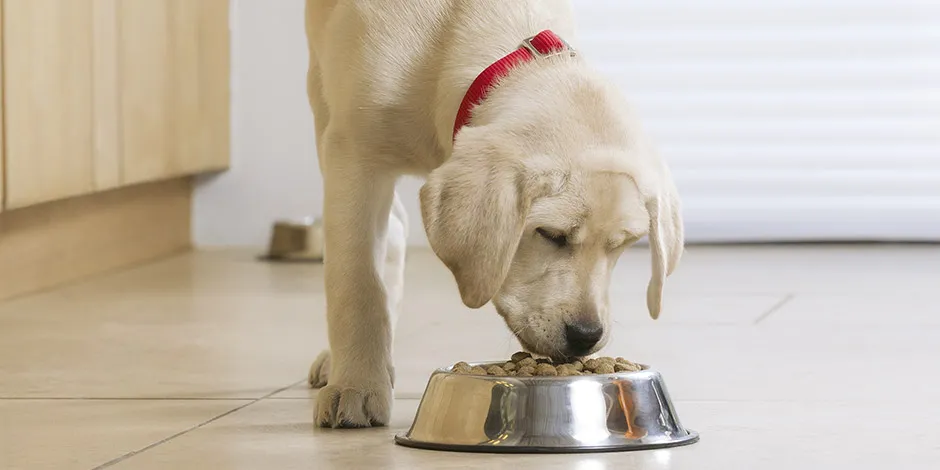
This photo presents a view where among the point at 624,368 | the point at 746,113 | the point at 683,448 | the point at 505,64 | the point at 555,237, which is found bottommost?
the point at 683,448

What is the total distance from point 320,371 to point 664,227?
0.77 m

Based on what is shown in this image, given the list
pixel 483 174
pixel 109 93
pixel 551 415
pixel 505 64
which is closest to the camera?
pixel 551 415

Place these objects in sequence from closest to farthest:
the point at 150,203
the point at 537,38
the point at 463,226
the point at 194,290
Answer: the point at 463,226 < the point at 537,38 < the point at 194,290 < the point at 150,203

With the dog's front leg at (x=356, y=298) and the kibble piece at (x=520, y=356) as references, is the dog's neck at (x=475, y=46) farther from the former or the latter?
the kibble piece at (x=520, y=356)

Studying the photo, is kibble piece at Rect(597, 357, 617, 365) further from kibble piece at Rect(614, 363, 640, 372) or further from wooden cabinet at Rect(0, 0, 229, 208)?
wooden cabinet at Rect(0, 0, 229, 208)

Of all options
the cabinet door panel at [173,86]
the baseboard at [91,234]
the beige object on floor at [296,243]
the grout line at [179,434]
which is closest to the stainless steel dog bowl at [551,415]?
the grout line at [179,434]

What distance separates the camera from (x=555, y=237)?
223cm

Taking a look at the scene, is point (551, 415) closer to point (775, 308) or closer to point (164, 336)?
point (164, 336)

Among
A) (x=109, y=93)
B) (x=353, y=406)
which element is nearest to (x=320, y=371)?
(x=353, y=406)

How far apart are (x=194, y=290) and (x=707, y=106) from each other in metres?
2.68

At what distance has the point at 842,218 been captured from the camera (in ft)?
20.3

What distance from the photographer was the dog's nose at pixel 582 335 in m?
2.18

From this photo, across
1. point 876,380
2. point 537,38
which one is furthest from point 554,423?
point 876,380

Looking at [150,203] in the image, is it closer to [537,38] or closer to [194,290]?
[194,290]
